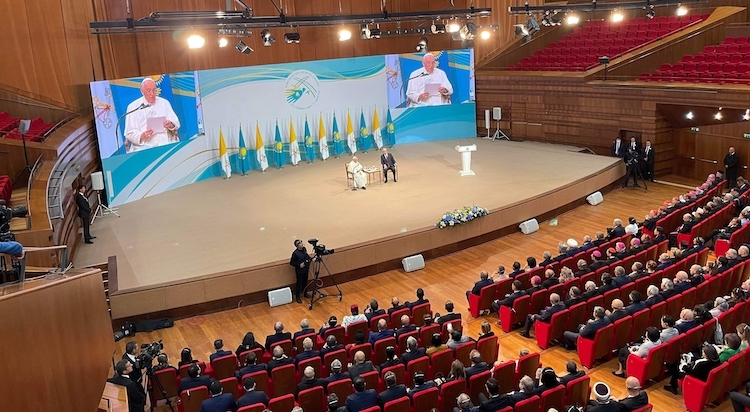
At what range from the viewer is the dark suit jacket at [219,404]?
6617 mm

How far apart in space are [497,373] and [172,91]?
12.9 metres

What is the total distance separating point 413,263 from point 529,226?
3459 mm

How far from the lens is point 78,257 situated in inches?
484

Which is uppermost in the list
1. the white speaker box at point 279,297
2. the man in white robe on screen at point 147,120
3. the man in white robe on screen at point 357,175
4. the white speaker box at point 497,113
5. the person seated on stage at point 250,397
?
the man in white robe on screen at point 147,120

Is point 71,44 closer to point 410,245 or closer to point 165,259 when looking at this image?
point 165,259

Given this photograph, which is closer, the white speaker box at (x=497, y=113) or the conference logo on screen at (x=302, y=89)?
the conference logo on screen at (x=302, y=89)

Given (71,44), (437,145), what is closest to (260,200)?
(71,44)

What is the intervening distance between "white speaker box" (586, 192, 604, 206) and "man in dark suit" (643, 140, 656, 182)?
2.17 metres

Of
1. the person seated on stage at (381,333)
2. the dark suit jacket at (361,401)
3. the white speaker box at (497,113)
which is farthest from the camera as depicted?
the white speaker box at (497,113)

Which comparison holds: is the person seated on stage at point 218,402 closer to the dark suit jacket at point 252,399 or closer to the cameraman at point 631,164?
the dark suit jacket at point 252,399

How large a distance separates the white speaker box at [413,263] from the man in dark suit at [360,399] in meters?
6.28

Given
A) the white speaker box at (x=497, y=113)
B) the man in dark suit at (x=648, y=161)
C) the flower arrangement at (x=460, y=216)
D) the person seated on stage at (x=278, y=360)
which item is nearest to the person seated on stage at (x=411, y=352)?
the person seated on stage at (x=278, y=360)

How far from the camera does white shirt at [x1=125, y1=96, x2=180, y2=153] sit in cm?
1603

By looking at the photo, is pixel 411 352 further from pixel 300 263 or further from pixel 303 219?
pixel 303 219
